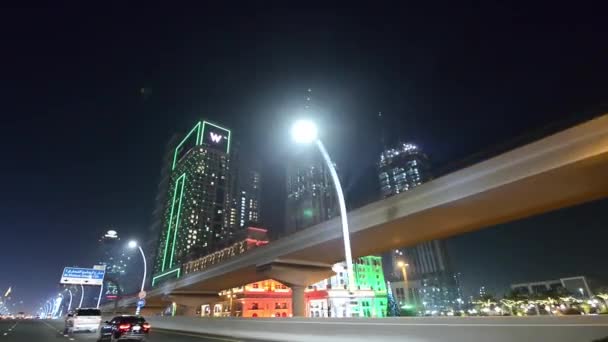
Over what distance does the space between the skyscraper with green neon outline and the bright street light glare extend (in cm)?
15114

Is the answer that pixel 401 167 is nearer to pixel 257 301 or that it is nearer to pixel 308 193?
pixel 308 193

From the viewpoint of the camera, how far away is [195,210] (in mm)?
175750

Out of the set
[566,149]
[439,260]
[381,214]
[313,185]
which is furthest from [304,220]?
[566,149]

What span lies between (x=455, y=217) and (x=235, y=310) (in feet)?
289

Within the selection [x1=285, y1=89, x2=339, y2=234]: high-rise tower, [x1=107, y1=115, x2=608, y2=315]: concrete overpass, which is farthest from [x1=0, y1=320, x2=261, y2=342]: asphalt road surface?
[x1=285, y1=89, x2=339, y2=234]: high-rise tower

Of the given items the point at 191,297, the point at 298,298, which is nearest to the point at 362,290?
the point at 191,297

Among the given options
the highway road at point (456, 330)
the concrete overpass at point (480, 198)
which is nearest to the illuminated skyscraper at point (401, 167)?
the concrete overpass at point (480, 198)

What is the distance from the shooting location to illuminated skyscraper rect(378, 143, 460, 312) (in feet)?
584

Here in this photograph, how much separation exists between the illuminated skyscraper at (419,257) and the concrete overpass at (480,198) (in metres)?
150

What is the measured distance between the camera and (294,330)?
56.1 ft

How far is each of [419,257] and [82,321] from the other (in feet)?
637

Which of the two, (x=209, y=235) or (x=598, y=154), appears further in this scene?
(x=209, y=235)

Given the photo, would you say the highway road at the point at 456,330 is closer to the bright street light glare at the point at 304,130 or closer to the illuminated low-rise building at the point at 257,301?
the bright street light glare at the point at 304,130

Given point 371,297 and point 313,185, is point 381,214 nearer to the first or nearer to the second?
point 371,297
